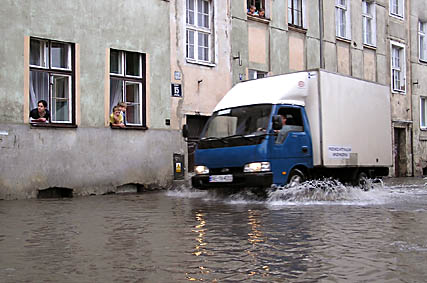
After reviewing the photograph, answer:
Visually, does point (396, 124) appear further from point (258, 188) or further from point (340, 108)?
point (258, 188)

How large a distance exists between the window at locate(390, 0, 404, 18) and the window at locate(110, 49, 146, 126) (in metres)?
16.3

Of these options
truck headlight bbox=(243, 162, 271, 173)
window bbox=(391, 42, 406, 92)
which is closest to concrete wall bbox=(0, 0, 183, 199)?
truck headlight bbox=(243, 162, 271, 173)

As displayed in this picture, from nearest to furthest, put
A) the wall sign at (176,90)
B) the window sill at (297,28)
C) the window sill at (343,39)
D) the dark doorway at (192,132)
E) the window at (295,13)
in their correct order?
the wall sign at (176,90) → the dark doorway at (192,132) → the window sill at (297,28) → the window at (295,13) → the window sill at (343,39)

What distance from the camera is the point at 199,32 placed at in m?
18.9

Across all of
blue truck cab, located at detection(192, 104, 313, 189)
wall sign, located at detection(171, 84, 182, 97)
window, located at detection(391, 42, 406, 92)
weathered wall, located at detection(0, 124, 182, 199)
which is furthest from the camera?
window, located at detection(391, 42, 406, 92)

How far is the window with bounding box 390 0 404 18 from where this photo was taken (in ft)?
93.2

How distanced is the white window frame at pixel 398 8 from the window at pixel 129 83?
1625 cm

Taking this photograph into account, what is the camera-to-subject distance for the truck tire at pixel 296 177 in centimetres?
1221

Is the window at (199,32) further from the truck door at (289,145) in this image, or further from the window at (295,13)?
the truck door at (289,145)

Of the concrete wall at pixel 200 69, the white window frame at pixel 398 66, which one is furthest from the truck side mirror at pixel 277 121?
the white window frame at pixel 398 66

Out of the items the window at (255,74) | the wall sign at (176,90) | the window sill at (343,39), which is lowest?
the wall sign at (176,90)

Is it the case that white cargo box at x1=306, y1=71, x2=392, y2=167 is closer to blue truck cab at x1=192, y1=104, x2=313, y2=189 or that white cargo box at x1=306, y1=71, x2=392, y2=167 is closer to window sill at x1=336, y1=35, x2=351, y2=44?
blue truck cab at x1=192, y1=104, x2=313, y2=189

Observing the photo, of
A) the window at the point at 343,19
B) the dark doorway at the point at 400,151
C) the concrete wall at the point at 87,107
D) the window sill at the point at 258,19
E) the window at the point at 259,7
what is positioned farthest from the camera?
the dark doorway at the point at 400,151

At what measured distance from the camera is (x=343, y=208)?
33.2 ft
